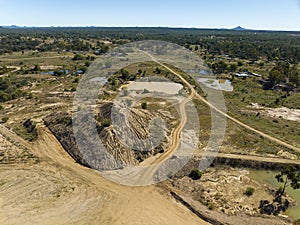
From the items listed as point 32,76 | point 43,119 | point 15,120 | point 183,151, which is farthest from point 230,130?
point 32,76

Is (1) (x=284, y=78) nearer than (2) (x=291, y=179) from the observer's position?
No

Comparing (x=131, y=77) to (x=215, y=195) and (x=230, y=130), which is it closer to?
(x=230, y=130)

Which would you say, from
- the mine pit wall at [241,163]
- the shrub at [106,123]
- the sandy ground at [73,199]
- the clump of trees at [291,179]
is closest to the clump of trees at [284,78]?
the mine pit wall at [241,163]

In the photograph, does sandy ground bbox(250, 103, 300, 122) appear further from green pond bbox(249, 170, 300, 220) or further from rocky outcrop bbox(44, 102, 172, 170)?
rocky outcrop bbox(44, 102, 172, 170)

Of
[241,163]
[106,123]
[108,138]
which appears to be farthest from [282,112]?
[108,138]

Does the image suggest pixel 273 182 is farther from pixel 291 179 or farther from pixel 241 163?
pixel 241 163

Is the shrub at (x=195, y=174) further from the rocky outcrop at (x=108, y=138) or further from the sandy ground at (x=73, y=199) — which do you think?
the rocky outcrop at (x=108, y=138)
